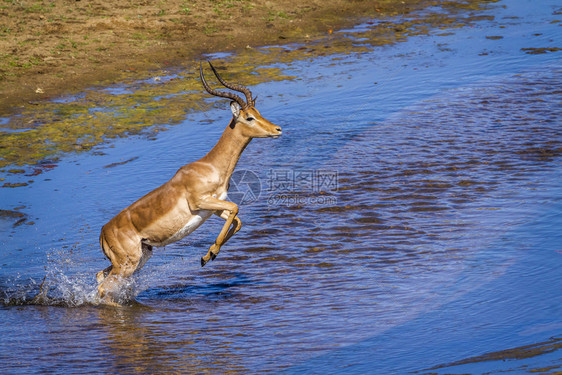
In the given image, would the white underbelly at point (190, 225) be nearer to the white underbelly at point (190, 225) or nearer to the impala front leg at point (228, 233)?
the white underbelly at point (190, 225)

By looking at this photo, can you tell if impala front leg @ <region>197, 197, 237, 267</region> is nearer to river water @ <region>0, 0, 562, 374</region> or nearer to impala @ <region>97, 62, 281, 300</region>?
impala @ <region>97, 62, 281, 300</region>

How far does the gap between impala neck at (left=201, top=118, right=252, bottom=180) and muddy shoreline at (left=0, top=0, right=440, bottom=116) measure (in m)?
6.52

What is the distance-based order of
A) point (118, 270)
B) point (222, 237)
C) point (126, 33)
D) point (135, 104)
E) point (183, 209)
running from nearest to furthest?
point (222, 237) → point (183, 209) → point (118, 270) → point (135, 104) → point (126, 33)

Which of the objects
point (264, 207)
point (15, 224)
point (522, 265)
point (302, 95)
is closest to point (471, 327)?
point (522, 265)

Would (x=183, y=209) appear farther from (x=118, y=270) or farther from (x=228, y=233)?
(x=118, y=270)

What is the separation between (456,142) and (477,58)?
486cm

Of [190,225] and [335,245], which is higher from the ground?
[190,225]

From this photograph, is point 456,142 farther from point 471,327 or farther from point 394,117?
point 471,327

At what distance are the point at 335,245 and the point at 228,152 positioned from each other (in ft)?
5.53

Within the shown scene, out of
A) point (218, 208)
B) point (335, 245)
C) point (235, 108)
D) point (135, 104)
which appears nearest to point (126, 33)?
point (135, 104)

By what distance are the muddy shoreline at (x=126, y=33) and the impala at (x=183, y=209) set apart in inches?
247

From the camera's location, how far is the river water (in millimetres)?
5836

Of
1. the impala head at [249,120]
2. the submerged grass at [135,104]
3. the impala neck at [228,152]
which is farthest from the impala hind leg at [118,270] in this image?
the submerged grass at [135,104]

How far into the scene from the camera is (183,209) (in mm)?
7348
